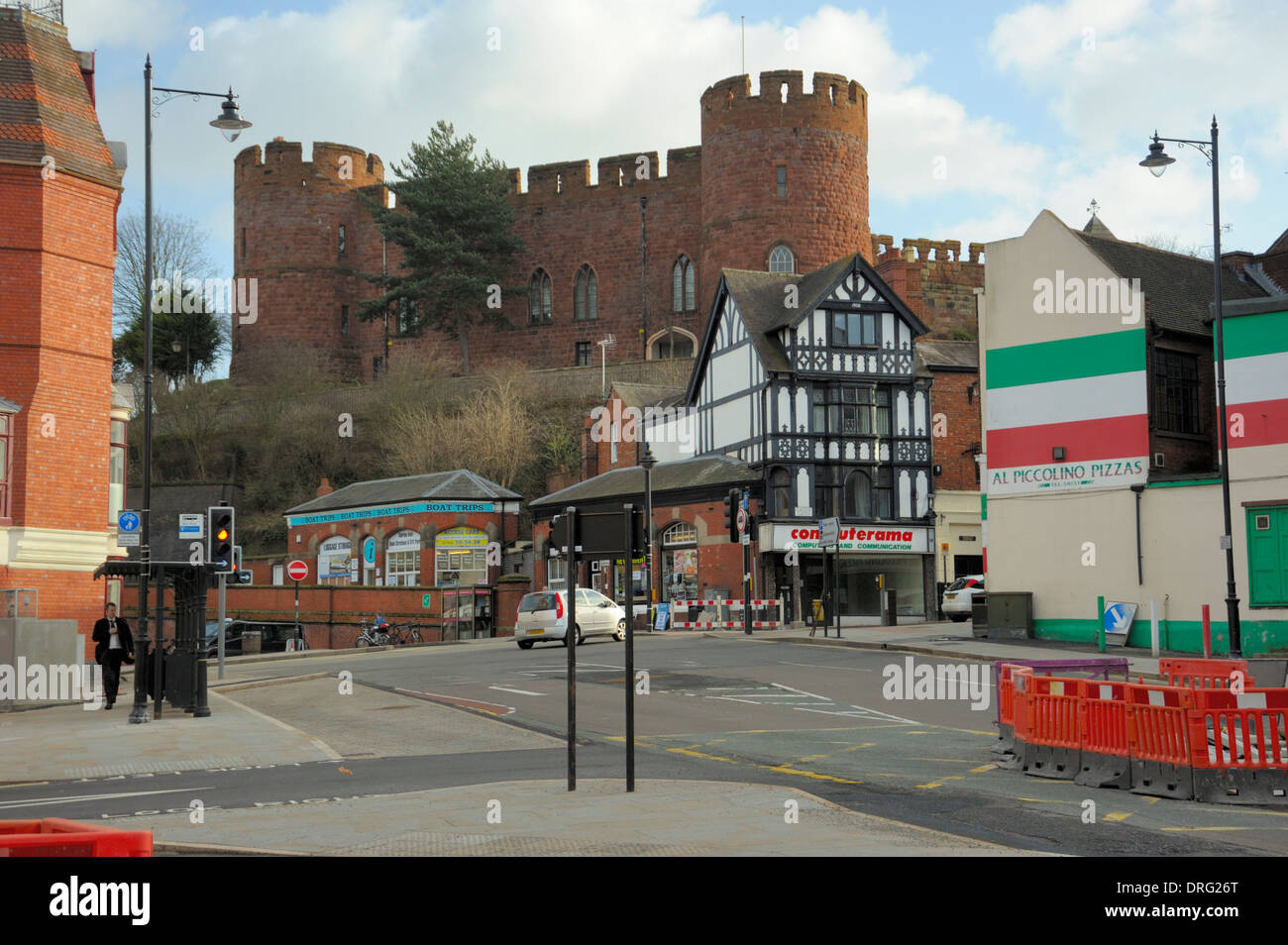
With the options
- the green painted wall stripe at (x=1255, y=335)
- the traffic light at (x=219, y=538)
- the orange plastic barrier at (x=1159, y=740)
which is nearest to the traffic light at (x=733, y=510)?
the green painted wall stripe at (x=1255, y=335)

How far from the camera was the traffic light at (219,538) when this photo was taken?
70.0 feet

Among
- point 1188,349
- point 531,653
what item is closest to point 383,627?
point 531,653

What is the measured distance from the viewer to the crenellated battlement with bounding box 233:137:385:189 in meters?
74.7

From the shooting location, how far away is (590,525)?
36.2 ft

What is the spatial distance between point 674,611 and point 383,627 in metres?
9.32

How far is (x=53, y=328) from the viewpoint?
27125 millimetres

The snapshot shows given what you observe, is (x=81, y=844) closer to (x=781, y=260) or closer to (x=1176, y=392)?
(x=1176, y=392)

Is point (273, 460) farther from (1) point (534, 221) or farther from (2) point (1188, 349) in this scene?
(2) point (1188, 349)

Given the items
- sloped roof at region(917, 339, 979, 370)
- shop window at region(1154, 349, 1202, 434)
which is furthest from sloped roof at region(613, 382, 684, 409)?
shop window at region(1154, 349, 1202, 434)

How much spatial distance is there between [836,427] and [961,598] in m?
7.29

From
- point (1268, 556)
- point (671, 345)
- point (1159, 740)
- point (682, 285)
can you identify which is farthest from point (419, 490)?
point (1159, 740)

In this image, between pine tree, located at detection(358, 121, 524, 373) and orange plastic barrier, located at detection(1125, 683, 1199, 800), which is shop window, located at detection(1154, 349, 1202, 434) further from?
pine tree, located at detection(358, 121, 524, 373)

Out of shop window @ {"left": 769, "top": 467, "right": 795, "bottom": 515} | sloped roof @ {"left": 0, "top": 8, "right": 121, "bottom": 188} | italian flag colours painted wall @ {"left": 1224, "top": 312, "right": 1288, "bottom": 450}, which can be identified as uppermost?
sloped roof @ {"left": 0, "top": 8, "right": 121, "bottom": 188}

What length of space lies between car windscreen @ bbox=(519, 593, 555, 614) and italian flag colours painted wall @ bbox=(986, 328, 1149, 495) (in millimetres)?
11406
